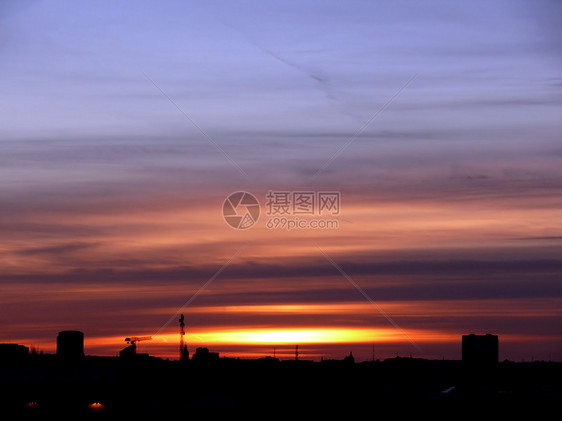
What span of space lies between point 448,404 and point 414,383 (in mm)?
40604

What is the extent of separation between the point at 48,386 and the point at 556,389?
177 ft

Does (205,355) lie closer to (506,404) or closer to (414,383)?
(414,383)

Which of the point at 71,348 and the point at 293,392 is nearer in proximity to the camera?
the point at 293,392

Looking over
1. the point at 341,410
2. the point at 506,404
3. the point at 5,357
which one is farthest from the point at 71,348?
the point at 506,404

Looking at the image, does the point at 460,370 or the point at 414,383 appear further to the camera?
the point at 460,370

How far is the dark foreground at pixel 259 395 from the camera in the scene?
85688 millimetres

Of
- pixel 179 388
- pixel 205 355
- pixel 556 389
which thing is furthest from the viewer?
pixel 205 355

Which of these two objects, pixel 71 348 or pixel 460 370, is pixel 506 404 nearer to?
pixel 460 370

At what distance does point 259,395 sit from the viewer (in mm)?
104562

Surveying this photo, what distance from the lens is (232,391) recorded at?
4429 inches

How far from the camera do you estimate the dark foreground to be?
281 ft

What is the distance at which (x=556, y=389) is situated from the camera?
9738cm

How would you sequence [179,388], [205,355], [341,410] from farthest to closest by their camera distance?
[205,355], [179,388], [341,410]

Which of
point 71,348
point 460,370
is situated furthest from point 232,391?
point 71,348
